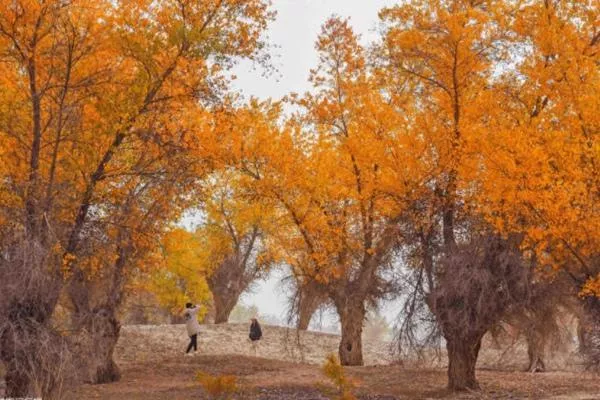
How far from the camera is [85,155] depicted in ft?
44.3

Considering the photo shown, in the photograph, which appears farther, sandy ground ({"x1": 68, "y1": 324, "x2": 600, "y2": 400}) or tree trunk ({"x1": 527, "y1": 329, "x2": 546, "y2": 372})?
tree trunk ({"x1": 527, "y1": 329, "x2": 546, "y2": 372})

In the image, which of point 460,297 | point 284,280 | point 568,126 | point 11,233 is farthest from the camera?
point 284,280

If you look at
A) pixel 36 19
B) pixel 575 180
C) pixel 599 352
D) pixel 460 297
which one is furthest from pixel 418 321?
pixel 36 19

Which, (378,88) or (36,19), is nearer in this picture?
(36,19)

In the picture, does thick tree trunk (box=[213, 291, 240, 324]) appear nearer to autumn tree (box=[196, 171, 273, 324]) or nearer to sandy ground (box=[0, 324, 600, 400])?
autumn tree (box=[196, 171, 273, 324])

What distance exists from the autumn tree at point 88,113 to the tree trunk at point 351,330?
29.0 ft

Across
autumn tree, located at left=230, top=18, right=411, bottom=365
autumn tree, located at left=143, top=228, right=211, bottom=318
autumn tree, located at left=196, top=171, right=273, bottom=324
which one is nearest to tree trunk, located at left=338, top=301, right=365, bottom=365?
autumn tree, located at left=230, top=18, right=411, bottom=365

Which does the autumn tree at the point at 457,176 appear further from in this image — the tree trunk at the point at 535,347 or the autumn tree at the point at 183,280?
the autumn tree at the point at 183,280

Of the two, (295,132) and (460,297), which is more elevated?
(295,132)

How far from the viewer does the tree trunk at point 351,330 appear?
22322mm

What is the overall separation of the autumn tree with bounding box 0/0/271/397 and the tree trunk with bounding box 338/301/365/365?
29.0ft

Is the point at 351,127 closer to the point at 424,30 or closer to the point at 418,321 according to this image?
the point at 424,30

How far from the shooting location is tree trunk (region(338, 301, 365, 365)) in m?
22.3

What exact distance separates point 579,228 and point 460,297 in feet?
10.6
